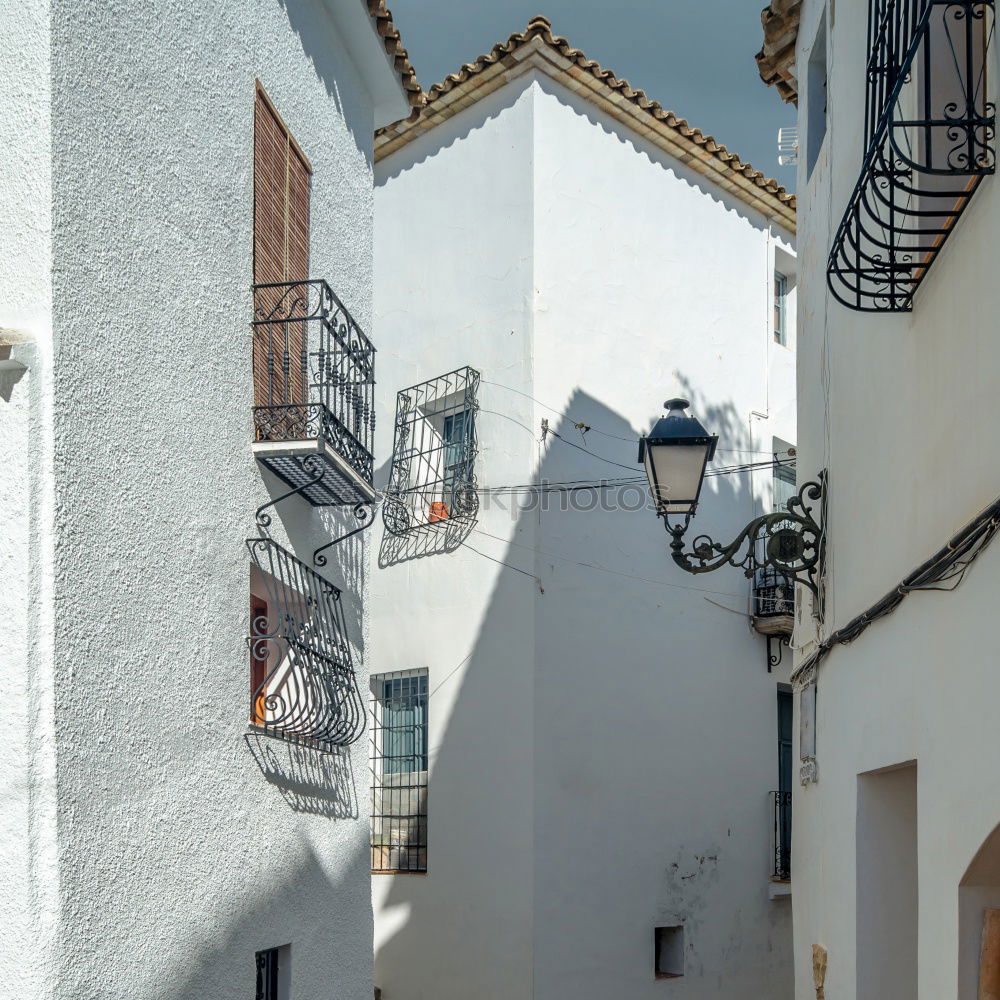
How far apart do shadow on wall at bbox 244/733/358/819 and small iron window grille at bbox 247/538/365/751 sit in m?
0.08

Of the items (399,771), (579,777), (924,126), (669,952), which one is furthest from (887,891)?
(399,771)

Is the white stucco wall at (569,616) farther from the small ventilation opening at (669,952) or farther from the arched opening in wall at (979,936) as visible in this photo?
the arched opening in wall at (979,936)

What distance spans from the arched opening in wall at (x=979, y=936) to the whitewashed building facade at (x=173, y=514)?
10.6ft

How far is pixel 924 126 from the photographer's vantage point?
4578mm

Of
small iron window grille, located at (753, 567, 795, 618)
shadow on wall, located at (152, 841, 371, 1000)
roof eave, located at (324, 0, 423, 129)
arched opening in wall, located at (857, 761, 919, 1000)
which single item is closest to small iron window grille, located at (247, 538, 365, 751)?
shadow on wall, located at (152, 841, 371, 1000)

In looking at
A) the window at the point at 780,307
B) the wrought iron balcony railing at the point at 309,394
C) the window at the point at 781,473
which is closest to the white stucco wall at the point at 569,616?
the window at the point at 781,473

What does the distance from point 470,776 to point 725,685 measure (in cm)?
309

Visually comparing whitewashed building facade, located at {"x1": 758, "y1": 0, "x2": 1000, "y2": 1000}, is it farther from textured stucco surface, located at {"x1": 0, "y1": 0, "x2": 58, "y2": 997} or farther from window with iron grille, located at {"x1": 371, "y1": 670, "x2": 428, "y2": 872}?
window with iron grille, located at {"x1": 371, "y1": 670, "x2": 428, "y2": 872}

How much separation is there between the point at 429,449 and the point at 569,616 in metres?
2.51

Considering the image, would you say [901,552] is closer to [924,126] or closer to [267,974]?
[924,126]

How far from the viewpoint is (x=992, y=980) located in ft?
15.8

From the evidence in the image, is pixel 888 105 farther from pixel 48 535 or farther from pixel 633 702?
pixel 633 702

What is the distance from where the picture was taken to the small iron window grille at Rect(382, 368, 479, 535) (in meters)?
14.9

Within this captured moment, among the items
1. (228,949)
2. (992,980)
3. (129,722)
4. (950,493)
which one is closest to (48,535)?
(129,722)
